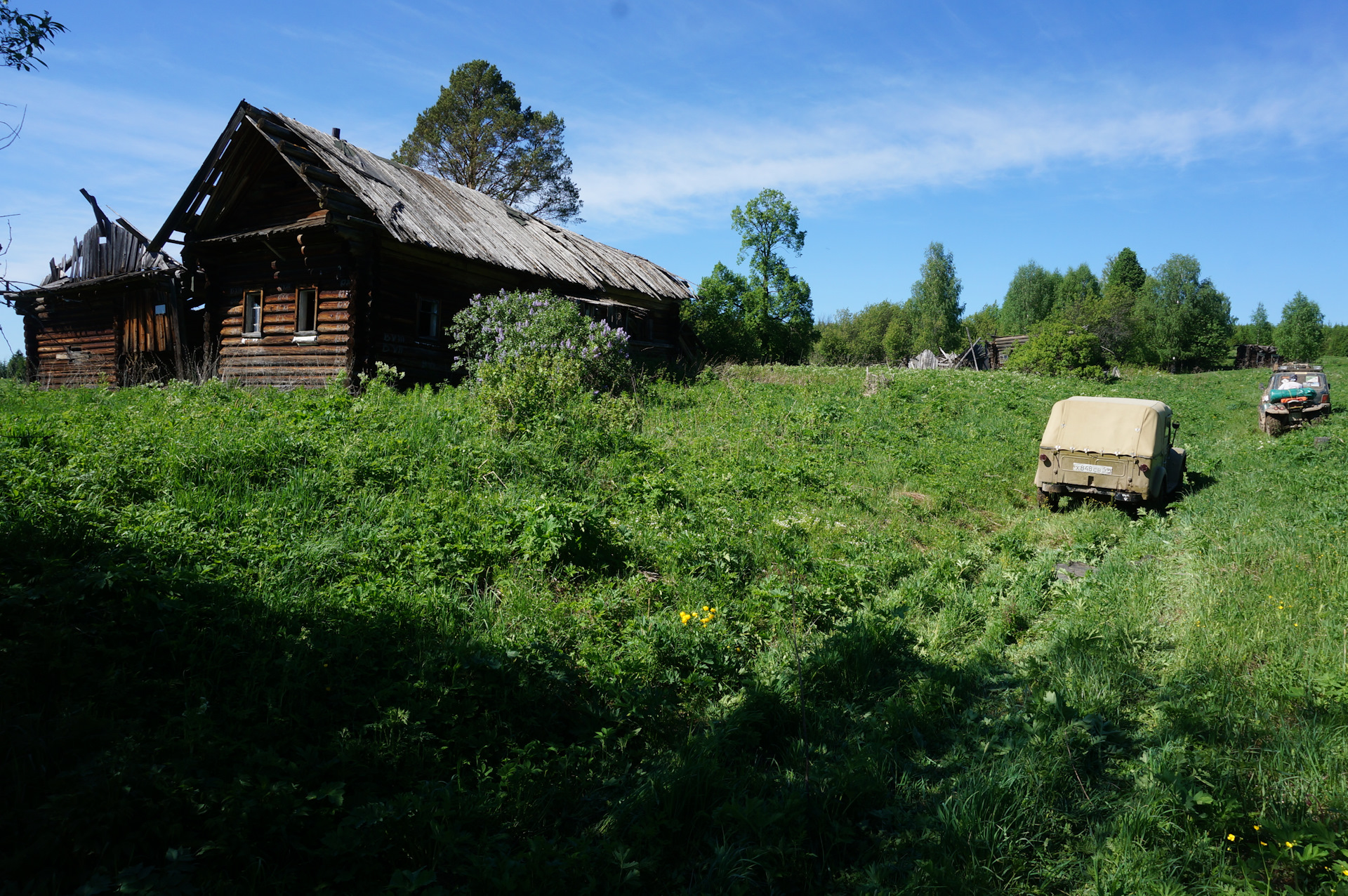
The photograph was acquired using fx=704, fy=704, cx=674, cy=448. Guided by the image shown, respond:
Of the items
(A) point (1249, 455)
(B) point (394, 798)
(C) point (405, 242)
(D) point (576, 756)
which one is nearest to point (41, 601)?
(B) point (394, 798)

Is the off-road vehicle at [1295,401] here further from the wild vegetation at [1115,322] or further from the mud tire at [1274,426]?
the wild vegetation at [1115,322]

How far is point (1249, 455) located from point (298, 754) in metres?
16.3

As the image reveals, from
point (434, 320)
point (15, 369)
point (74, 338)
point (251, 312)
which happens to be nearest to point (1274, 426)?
point (434, 320)

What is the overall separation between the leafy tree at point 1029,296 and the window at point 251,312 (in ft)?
243

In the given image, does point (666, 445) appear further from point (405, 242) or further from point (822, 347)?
point (822, 347)

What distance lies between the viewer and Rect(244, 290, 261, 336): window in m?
16.2

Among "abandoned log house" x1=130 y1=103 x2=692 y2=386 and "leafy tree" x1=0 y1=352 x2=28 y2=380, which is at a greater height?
"abandoned log house" x1=130 y1=103 x2=692 y2=386

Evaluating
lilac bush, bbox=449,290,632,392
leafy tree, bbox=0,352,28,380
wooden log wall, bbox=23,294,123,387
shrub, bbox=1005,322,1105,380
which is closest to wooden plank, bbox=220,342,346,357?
lilac bush, bbox=449,290,632,392

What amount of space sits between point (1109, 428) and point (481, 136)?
93.5ft

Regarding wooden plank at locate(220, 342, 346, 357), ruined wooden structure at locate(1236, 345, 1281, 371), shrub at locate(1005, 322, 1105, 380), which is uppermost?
ruined wooden structure at locate(1236, 345, 1281, 371)

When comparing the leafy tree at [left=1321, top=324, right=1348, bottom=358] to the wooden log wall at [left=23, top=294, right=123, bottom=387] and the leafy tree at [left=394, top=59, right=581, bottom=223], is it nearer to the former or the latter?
the leafy tree at [left=394, top=59, right=581, bottom=223]

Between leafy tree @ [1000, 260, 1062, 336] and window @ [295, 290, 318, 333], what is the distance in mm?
73640

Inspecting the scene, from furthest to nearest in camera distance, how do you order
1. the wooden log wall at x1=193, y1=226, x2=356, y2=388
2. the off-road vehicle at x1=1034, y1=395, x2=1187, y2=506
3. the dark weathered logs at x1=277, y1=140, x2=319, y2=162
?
the wooden log wall at x1=193, y1=226, x2=356, y2=388 → the dark weathered logs at x1=277, y1=140, x2=319, y2=162 → the off-road vehicle at x1=1034, y1=395, x2=1187, y2=506

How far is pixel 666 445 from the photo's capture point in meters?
10.9
